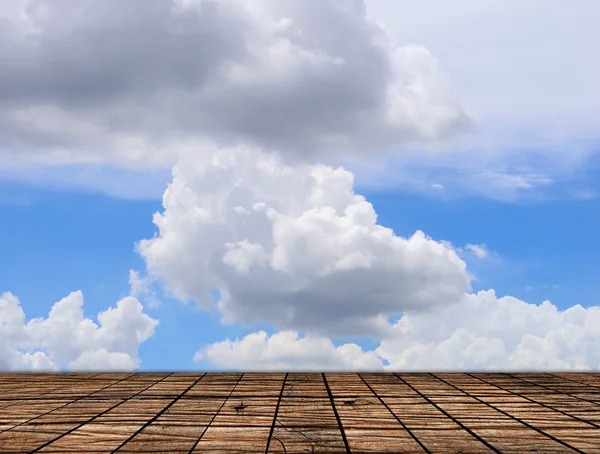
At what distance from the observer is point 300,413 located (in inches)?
436

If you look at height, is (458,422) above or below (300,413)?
below

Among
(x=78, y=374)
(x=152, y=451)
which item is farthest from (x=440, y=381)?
(x=78, y=374)

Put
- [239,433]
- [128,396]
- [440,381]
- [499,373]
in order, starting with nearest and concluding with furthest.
→ 1. [239,433]
2. [128,396]
3. [440,381]
4. [499,373]

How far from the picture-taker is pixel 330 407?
1166 cm

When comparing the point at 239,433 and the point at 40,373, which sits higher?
the point at 40,373

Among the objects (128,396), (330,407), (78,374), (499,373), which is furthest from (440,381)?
(78,374)

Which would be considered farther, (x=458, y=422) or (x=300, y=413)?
(x=300, y=413)

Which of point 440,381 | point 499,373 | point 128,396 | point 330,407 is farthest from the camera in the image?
point 499,373

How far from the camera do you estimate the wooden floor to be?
9273 mm

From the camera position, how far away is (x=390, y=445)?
29.9 feet

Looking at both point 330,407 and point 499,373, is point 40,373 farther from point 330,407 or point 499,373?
point 499,373

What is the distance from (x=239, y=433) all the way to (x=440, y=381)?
6.79 metres

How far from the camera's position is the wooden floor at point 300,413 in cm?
927

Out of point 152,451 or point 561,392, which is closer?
point 152,451
